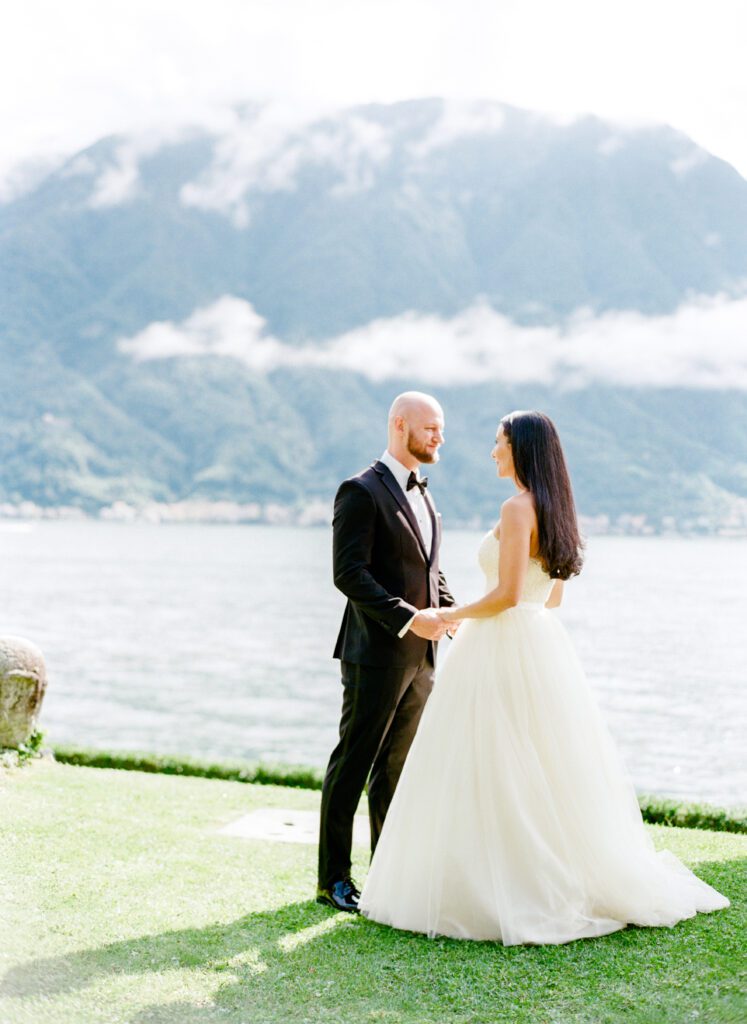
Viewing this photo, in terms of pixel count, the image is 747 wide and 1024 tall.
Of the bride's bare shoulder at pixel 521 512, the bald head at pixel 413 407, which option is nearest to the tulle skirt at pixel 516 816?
the bride's bare shoulder at pixel 521 512

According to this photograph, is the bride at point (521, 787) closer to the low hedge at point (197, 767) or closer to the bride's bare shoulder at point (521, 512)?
the bride's bare shoulder at point (521, 512)

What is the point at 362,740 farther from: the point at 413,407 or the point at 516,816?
the point at 413,407

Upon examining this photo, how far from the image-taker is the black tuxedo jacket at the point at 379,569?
5605 mm

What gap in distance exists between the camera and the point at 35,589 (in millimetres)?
76125

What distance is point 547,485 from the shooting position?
17.7ft

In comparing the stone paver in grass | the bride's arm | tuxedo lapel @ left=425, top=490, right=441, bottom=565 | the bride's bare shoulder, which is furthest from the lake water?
the bride's bare shoulder

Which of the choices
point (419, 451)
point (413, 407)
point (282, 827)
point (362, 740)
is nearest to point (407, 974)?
point (362, 740)

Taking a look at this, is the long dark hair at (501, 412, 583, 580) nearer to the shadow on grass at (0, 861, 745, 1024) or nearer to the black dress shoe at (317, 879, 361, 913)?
the shadow on grass at (0, 861, 745, 1024)

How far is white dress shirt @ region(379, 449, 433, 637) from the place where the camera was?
593 cm

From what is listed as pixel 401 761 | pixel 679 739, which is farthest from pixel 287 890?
pixel 679 739

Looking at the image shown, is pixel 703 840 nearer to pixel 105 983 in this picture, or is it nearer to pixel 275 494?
pixel 105 983

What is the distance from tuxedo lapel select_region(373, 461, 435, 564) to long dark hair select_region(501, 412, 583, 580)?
0.70 metres

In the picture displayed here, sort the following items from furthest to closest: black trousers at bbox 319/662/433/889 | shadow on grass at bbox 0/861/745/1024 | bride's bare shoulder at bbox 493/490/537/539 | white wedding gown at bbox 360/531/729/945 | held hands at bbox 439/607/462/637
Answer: black trousers at bbox 319/662/433/889
held hands at bbox 439/607/462/637
bride's bare shoulder at bbox 493/490/537/539
white wedding gown at bbox 360/531/729/945
shadow on grass at bbox 0/861/745/1024

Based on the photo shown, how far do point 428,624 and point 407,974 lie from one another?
1684 millimetres
